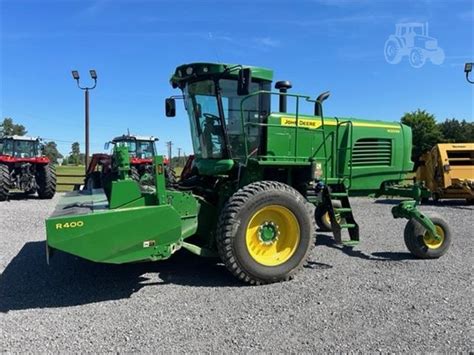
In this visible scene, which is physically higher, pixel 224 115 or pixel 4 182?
pixel 224 115

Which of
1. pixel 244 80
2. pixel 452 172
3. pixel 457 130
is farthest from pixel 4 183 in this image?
pixel 457 130

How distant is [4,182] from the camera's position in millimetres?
14062

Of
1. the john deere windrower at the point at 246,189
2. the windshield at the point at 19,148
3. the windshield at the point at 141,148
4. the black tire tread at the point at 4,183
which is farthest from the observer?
the windshield at the point at 141,148

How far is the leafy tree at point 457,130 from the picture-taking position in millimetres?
43781

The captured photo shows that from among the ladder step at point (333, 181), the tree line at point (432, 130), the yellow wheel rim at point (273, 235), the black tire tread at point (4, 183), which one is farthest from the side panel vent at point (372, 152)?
the tree line at point (432, 130)

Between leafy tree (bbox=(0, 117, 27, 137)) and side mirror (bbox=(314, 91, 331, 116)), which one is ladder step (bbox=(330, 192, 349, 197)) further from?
leafy tree (bbox=(0, 117, 27, 137))

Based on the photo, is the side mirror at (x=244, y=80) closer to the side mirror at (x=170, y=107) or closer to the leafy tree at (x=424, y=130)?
the side mirror at (x=170, y=107)

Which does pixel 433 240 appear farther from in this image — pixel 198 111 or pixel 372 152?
pixel 198 111

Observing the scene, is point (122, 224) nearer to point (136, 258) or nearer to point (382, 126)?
point (136, 258)

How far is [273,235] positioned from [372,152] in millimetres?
2614

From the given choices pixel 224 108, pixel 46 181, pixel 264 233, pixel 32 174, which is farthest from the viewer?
pixel 32 174

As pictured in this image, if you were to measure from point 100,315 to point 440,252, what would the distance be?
4.80 meters

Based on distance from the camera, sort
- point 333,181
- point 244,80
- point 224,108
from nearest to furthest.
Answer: point 244,80, point 224,108, point 333,181

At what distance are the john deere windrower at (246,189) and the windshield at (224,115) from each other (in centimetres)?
1
